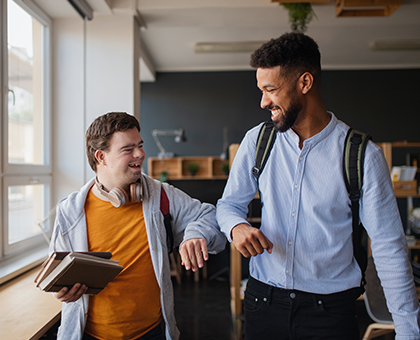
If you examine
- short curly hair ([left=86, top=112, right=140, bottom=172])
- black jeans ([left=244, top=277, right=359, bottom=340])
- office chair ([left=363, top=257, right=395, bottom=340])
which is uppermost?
short curly hair ([left=86, top=112, right=140, bottom=172])

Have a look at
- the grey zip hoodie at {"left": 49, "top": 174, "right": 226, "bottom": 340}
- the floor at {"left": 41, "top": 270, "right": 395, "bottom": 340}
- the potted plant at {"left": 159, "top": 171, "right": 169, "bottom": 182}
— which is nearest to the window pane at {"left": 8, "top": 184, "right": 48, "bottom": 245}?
the grey zip hoodie at {"left": 49, "top": 174, "right": 226, "bottom": 340}

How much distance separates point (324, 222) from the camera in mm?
1208

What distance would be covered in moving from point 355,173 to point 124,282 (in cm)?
102

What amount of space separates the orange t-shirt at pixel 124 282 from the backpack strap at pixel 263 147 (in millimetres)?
558

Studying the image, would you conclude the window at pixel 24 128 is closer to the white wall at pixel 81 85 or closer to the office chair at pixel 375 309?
the white wall at pixel 81 85

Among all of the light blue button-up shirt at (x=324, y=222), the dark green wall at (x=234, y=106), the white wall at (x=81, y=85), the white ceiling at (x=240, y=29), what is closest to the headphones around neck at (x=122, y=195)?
the light blue button-up shirt at (x=324, y=222)

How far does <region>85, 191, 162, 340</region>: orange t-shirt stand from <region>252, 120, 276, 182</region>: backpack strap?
0.56 metres

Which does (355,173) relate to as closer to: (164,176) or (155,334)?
(155,334)

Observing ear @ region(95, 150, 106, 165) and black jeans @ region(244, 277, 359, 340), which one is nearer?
black jeans @ region(244, 277, 359, 340)

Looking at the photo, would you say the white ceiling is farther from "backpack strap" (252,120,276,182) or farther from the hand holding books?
the hand holding books

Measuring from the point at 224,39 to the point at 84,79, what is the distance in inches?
96.1

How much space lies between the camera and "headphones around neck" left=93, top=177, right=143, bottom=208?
4.66 feet

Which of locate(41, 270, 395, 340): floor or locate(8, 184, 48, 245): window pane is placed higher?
locate(8, 184, 48, 245): window pane

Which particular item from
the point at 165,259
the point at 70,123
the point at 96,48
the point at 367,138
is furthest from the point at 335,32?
the point at 165,259
